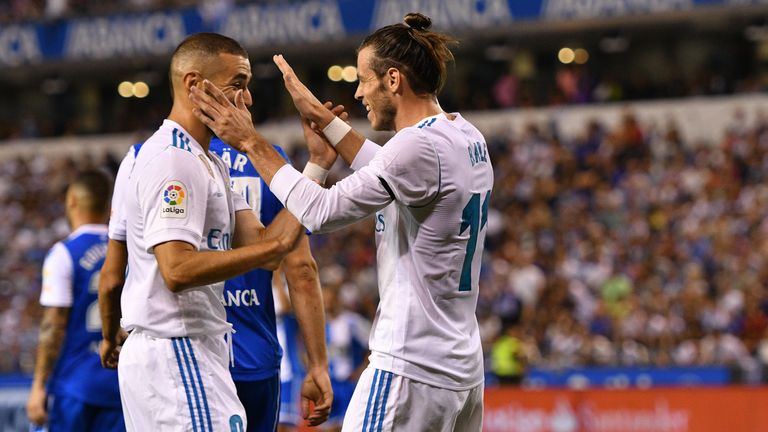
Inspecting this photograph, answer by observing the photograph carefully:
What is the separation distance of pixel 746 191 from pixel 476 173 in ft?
47.3

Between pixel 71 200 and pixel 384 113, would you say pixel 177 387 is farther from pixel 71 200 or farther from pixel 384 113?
pixel 71 200

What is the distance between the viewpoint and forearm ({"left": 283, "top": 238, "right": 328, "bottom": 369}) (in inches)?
214

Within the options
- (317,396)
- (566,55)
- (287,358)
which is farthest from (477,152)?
(566,55)

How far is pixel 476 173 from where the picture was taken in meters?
4.81

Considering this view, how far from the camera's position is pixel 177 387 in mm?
4348

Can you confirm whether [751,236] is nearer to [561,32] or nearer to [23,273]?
[561,32]

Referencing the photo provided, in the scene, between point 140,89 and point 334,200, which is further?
point 140,89

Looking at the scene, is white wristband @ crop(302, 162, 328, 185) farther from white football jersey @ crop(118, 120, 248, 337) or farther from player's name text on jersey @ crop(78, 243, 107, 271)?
player's name text on jersey @ crop(78, 243, 107, 271)

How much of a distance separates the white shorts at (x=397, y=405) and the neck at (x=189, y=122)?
111 cm

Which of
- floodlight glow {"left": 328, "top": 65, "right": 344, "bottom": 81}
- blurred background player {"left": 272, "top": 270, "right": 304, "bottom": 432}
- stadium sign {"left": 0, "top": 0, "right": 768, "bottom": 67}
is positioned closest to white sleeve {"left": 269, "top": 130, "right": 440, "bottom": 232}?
blurred background player {"left": 272, "top": 270, "right": 304, "bottom": 432}

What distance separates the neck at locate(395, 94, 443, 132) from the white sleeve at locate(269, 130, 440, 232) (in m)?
0.24

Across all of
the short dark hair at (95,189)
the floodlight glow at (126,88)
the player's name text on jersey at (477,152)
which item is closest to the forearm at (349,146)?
the player's name text on jersey at (477,152)

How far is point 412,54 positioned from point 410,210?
62 centimetres

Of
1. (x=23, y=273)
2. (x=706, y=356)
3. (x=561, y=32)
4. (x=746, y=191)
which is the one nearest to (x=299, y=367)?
(x=706, y=356)
